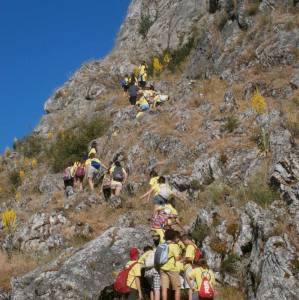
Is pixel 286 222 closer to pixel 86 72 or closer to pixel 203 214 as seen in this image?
pixel 203 214

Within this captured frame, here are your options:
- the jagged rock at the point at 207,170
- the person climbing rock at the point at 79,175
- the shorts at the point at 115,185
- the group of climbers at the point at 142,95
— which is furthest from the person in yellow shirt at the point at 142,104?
the jagged rock at the point at 207,170

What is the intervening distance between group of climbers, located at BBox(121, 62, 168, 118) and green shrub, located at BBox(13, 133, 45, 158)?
569cm

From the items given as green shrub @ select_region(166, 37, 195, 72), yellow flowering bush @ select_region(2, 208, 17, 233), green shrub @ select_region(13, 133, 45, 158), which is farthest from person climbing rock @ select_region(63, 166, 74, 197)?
green shrub @ select_region(166, 37, 195, 72)

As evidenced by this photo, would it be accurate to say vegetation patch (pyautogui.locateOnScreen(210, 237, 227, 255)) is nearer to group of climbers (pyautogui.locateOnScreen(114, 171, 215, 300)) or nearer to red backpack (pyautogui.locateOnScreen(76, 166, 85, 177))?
group of climbers (pyautogui.locateOnScreen(114, 171, 215, 300))

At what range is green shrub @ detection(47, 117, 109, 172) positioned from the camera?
25.2 m

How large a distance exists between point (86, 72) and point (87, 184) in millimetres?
16980

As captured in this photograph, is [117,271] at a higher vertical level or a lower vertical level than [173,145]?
lower

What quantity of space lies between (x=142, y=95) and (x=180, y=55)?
656 centimetres

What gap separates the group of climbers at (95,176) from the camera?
59.4 ft

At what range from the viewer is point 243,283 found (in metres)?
10.5

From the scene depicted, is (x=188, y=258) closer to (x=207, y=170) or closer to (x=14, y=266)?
(x=14, y=266)

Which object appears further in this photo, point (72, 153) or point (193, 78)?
point (193, 78)

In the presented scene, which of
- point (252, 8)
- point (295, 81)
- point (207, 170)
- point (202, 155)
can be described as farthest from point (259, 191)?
point (252, 8)

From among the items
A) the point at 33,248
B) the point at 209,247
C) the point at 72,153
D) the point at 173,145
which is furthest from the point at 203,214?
the point at 72,153
